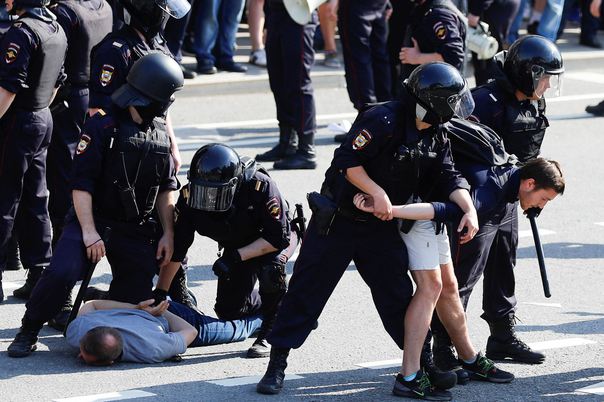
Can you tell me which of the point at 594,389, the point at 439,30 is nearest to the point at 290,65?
the point at 439,30

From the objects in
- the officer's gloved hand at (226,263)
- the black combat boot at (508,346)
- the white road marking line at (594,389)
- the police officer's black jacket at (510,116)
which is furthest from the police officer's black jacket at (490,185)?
the officer's gloved hand at (226,263)

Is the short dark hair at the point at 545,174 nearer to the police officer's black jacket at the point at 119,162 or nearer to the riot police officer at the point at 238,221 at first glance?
the riot police officer at the point at 238,221

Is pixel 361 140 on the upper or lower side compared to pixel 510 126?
upper

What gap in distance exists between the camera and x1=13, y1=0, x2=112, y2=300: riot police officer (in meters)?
7.64

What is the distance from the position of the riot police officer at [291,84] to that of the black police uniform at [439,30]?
957mm

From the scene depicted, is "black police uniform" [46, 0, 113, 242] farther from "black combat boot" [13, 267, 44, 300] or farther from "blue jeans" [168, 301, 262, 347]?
"blue jeans" [168, 301, 262, 347]

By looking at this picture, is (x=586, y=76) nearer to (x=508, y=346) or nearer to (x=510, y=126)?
(x=510, y=126)

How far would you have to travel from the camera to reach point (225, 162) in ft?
21.0

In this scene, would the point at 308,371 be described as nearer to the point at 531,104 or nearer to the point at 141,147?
the point at 141,147

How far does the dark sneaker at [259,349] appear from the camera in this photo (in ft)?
21.6

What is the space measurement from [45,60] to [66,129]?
79 cm

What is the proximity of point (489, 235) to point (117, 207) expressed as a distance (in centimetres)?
182

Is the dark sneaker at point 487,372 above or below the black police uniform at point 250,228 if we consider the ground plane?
below

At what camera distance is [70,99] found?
7785 millimetres
